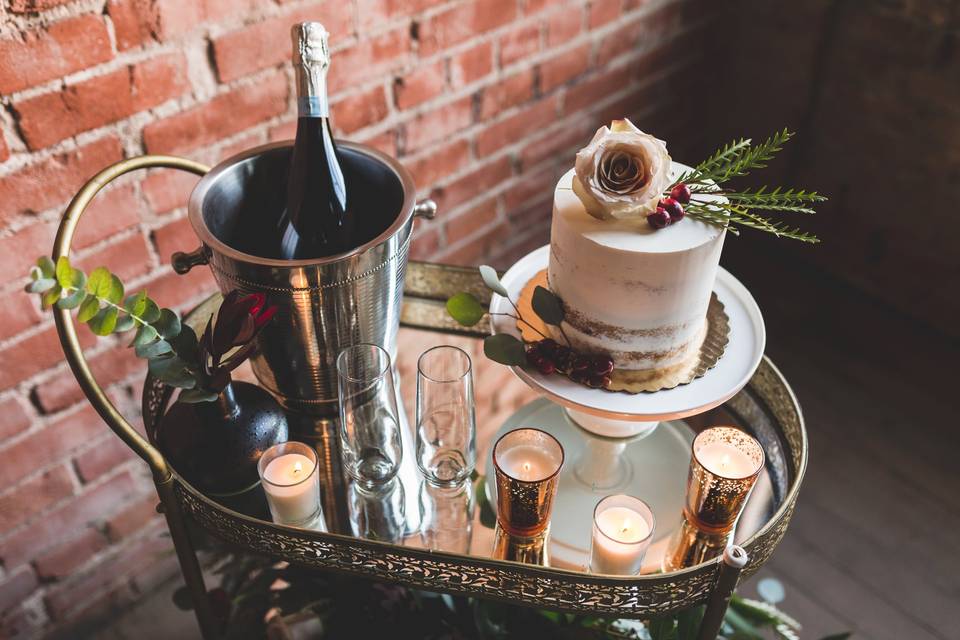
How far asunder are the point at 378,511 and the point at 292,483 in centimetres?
10

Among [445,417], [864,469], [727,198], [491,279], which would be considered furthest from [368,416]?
[864,469]

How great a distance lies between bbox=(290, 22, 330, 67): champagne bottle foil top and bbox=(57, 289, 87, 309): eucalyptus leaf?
26 centimetres

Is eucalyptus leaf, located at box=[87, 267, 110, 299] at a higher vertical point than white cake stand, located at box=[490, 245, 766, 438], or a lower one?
higher

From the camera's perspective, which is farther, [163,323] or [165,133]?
[165,133]

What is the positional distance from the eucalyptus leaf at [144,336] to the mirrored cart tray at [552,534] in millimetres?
138

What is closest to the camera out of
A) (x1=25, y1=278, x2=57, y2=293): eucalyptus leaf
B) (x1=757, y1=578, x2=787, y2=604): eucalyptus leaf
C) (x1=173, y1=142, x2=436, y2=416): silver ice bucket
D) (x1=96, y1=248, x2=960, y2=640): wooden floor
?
(x1=25, y1=278, x2=57, y2=293): eucalyptus leaf

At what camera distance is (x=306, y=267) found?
0.68 m

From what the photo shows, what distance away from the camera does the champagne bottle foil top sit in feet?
2.25

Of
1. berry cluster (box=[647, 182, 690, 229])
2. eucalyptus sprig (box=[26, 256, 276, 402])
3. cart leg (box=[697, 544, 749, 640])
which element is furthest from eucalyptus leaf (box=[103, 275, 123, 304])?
cart leg (box=[697, 544, 749, 640])

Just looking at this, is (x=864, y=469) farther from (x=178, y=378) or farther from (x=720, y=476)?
(x=178, y=378)

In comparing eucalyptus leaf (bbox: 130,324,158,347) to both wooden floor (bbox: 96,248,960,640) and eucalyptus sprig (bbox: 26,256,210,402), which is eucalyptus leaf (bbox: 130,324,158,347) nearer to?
eucalyptus sprig (bbox: 26,256,210,402)

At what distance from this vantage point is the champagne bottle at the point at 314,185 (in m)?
0.73

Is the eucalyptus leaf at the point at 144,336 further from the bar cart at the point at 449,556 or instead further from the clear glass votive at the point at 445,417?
the clear glass votive at the point at 445,417

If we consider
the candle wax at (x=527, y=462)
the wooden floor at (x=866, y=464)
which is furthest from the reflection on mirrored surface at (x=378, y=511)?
the wooden floor at (x=866, y=464)
